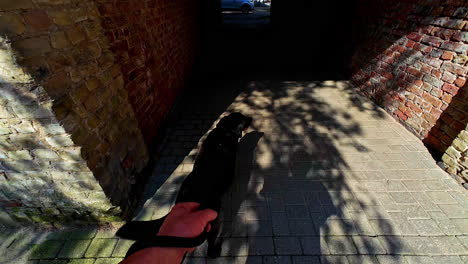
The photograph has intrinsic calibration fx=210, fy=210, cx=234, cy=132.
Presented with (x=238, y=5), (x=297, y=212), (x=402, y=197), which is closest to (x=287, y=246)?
(x=297, y=212)

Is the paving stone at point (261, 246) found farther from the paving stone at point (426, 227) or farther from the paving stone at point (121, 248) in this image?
the paving stone at point (426, 227)

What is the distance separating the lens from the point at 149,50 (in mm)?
3312

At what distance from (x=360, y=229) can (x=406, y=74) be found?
297 centimetres

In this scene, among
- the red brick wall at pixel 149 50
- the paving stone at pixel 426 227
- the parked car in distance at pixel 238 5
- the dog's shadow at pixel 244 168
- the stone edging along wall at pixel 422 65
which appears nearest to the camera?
the paving stone at pixel 426 227

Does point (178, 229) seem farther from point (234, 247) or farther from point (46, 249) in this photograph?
point (46, 249)

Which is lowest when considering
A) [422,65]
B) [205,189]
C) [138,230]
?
[138,230]

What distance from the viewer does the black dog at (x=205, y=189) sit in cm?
149

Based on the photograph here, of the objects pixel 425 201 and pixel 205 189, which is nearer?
pixel 205 189

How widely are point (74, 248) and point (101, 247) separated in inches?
11.1

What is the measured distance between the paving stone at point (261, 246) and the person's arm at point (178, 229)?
0.75 metres

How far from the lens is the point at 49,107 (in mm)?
1545

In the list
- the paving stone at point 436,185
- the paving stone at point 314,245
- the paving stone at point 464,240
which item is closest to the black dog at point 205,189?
the paving stone at point 314,245

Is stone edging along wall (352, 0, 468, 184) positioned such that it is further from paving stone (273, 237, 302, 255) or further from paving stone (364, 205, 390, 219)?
paving stone (273, 237, 302, 255)

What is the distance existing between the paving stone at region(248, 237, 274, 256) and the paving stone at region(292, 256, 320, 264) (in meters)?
0.23
